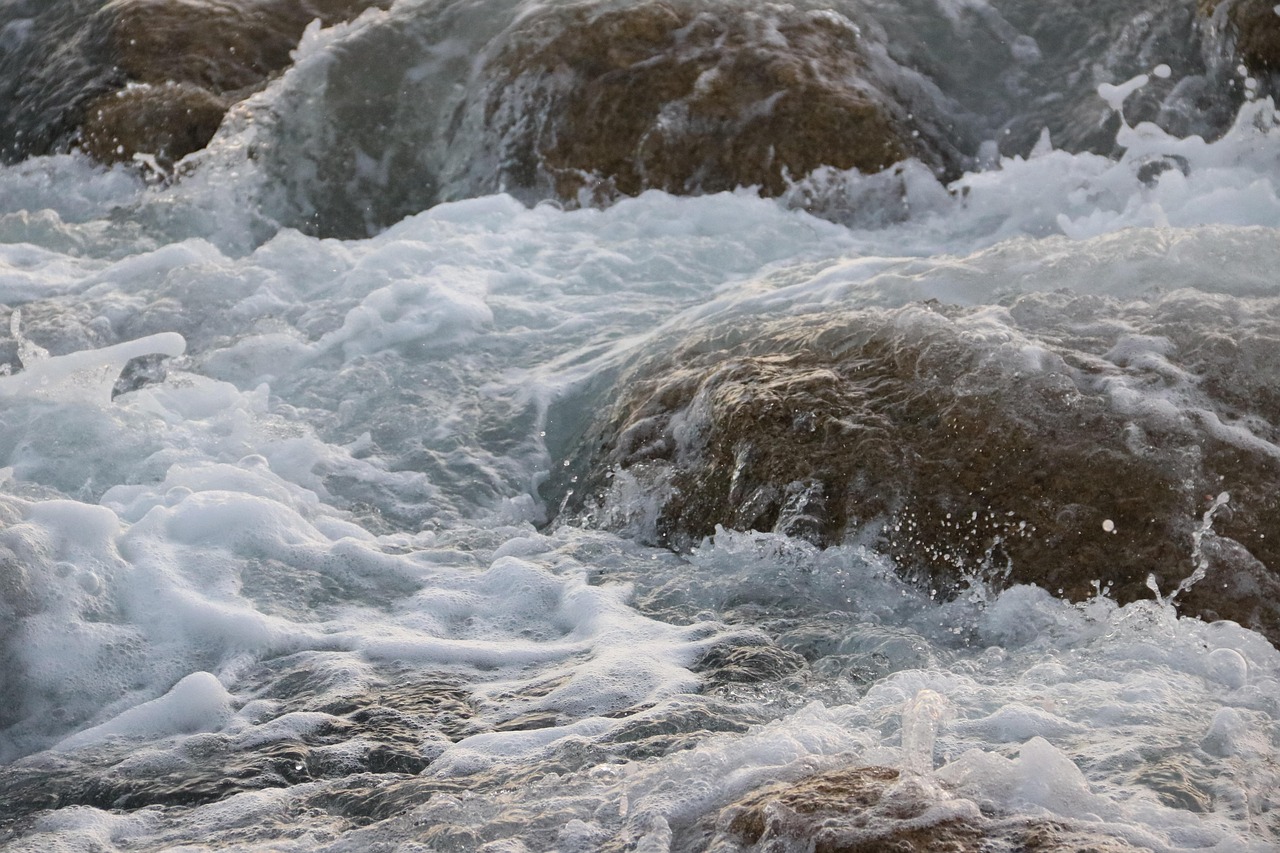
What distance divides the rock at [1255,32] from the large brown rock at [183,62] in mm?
5861

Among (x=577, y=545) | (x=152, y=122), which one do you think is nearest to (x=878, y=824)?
(x=577, y=545)

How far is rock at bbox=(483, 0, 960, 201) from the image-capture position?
754 centimetres

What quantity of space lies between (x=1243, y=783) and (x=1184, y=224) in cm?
441

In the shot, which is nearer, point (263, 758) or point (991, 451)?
point (263, 758)

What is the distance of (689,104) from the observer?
7.71 m

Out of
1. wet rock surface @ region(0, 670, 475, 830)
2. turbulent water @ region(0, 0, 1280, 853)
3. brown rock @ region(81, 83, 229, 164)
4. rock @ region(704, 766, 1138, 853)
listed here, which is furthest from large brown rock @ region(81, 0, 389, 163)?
rock @ region(704, 766, 1138, 853)

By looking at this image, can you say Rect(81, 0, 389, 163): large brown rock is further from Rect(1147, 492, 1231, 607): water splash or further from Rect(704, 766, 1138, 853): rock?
Rect(704, 766, 1138, 853): rock

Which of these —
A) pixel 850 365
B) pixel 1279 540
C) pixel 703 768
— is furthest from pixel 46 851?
pixel 1279 540

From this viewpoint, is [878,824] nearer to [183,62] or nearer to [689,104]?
[689,104]

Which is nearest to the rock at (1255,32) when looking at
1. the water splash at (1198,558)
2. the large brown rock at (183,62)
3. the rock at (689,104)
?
the rock at (689,104)

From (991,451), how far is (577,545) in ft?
4.50

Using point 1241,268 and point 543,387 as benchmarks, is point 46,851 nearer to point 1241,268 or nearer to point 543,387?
point 543,387

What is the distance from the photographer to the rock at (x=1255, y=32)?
7.02 metres

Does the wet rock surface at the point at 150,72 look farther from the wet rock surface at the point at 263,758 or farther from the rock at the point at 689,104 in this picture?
the wet rock surface at the point at 263,758
